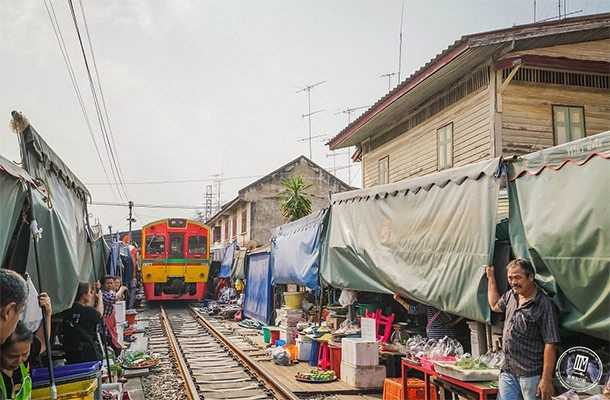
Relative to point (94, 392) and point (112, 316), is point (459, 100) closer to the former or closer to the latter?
point (112, 316)

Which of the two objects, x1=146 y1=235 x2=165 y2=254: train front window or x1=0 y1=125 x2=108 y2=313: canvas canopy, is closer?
x1=0 y1=125 x2=108 y2=313: canvas canopy

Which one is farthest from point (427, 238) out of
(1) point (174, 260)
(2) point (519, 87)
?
(1) point (174, 260)

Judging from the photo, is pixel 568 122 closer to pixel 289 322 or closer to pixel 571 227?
pixel 289 322

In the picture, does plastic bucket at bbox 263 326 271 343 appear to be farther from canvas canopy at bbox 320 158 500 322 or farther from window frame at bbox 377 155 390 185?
window frame at bbox 377 155 390 185

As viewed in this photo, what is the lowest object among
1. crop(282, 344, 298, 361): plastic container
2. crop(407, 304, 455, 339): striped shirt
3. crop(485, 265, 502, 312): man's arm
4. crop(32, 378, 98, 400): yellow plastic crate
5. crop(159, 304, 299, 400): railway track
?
crop(159, 304, 299, 400): railway track

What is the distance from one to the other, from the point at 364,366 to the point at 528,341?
3774 mm

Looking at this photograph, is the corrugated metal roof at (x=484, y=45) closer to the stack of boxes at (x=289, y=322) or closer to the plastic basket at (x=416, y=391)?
the stack of boxes at (x=289, y=322)

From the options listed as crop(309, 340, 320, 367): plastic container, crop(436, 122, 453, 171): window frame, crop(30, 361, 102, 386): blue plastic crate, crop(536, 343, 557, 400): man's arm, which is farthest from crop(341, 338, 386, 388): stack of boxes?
crop(436, 122, 453, 171): window frame

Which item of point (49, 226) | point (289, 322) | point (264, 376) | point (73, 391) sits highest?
point (49, 226)

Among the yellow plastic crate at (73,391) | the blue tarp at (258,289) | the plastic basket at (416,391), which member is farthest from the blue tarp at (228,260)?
the yellow plastic crate at (73,391)

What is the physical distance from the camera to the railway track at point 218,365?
787 cm

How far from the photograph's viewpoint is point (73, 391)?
4230mm

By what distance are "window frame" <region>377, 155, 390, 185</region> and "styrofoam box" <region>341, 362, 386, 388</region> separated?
766 centimetres

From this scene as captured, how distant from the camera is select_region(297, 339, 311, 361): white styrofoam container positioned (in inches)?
397
